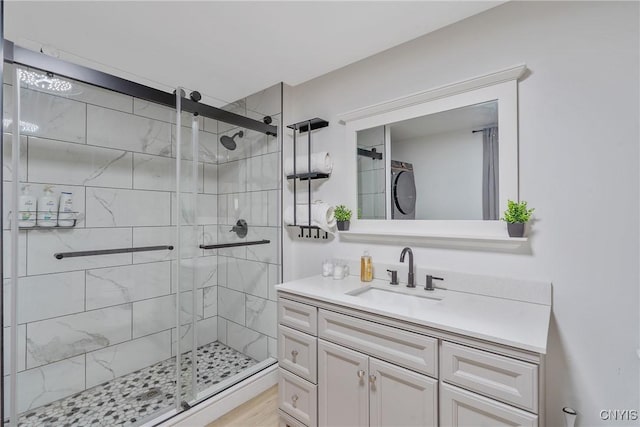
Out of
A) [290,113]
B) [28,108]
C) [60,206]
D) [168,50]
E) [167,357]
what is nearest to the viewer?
[28,108]

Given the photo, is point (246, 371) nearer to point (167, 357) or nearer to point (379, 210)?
point (167, 357)

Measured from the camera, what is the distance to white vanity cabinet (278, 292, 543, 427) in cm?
104

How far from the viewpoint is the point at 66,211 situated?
1.74 m

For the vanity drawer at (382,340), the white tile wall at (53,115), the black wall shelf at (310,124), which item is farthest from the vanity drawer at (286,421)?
the white tile wall at (53,115)

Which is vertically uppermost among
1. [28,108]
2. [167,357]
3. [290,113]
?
[290,113]

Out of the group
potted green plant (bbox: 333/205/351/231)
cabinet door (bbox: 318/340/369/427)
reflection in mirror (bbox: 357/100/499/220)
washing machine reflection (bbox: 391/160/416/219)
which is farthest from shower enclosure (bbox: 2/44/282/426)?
washing machine reflection (bbox: 391/160/416/219)

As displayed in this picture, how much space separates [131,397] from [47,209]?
49.8 inches

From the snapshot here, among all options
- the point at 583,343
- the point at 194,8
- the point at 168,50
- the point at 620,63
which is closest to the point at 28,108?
the point at 168,50

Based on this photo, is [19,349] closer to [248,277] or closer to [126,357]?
[126,357]

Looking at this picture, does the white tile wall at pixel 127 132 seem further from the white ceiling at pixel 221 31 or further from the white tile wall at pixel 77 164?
the white ceiling at pixel 221 31

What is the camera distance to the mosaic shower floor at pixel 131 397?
167 cm

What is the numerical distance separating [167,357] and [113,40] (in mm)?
2046

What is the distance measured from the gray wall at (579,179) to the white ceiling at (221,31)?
0.29 metres

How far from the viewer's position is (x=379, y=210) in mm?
1972
